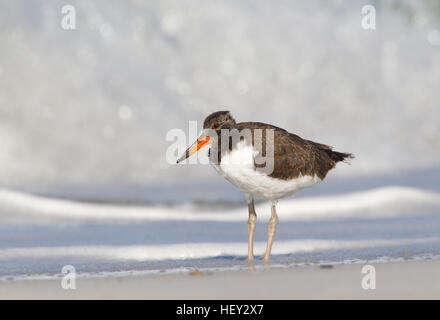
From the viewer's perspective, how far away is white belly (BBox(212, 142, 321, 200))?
5.91 metres

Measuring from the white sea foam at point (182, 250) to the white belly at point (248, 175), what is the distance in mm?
773

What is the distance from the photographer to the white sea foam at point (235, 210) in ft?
27.6

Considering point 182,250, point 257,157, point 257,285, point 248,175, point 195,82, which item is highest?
point 195,82

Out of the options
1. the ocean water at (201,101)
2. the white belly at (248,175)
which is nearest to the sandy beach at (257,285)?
the white belly at (248,175)

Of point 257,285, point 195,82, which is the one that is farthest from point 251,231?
point 195,82

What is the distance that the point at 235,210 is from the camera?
356 inches

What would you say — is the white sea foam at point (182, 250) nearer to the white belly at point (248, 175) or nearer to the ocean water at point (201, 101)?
the white belly at point (248, 175)

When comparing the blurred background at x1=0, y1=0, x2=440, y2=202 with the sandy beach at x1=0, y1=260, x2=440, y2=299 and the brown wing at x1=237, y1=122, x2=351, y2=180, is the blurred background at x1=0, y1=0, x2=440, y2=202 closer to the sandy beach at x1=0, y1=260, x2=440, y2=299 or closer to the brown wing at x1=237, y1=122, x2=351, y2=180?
the brown wing at x1=237, y1=122, x2=351, y2=180

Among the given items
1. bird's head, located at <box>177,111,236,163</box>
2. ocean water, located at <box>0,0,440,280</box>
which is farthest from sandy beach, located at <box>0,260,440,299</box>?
ocean water, located at <box>0,0,440,280</box>

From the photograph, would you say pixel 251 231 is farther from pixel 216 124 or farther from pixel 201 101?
pixel 201 101

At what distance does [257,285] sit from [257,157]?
51.1 inches

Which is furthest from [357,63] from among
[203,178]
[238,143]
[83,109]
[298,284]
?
[298,284]

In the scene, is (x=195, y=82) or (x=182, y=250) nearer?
(x=182, y=250)
